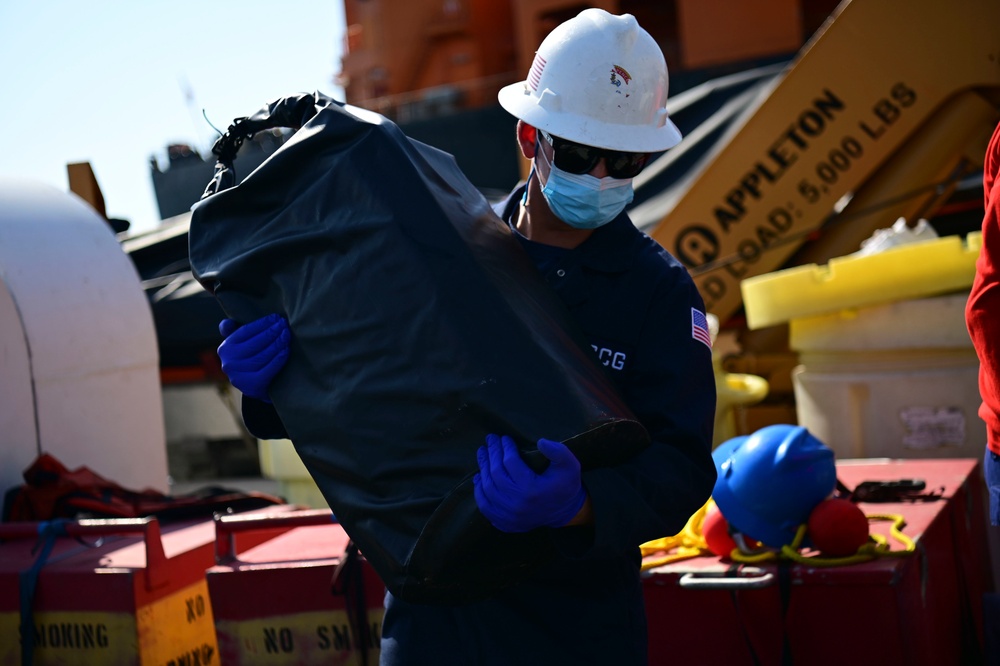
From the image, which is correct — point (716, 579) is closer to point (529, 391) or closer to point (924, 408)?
point (529, 391)

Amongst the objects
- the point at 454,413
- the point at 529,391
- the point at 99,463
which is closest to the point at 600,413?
the point at 529,391

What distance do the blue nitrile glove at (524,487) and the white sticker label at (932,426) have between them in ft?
8.40

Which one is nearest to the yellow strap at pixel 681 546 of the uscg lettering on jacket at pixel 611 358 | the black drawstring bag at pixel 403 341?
the uscg lettering on jacket at pixel 611 358

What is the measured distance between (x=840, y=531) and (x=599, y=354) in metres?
0.88

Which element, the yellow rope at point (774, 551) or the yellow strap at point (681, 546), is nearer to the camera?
the yellow rope at point (774, 551)

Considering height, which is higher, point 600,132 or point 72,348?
point 600,132

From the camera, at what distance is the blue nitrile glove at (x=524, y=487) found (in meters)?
1.35

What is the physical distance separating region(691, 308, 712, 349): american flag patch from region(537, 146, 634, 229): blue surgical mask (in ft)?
0.72

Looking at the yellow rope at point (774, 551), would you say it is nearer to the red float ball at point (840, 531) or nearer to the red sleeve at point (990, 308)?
the red float ball at point (840, 531)

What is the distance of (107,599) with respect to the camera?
2820 mm

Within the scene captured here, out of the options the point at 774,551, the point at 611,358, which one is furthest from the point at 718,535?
the point at 611,358

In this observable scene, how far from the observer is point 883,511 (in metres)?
2.68

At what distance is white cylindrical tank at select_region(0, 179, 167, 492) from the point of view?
12.8ft

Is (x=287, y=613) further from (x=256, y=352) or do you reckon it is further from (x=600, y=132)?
(x=600, y=132)
